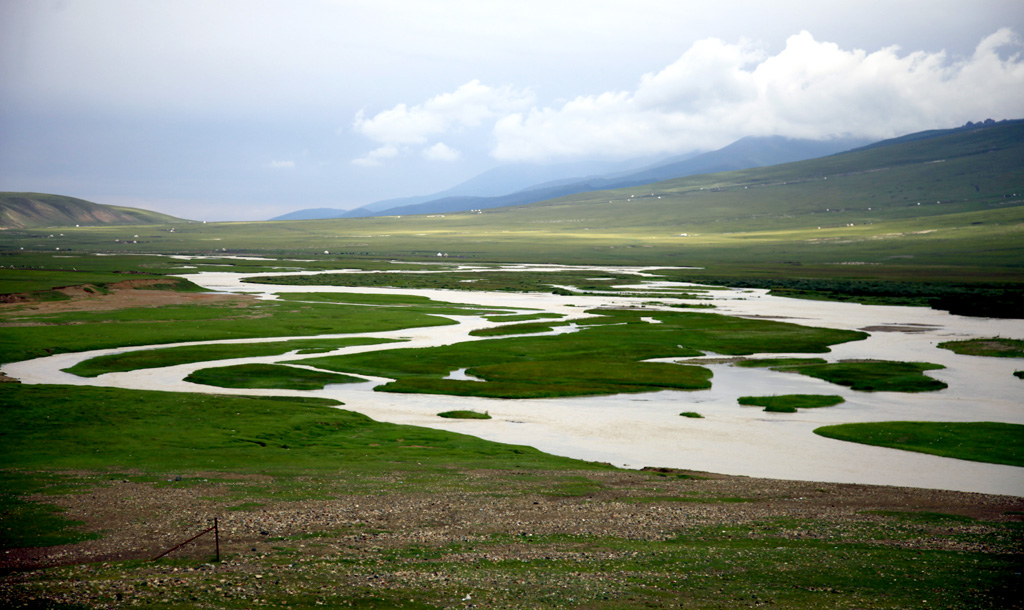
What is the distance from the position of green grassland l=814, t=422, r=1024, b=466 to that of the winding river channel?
792 millimetres

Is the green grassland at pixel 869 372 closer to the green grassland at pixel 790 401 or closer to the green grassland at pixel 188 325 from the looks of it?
the green grassland at pixel 790 401

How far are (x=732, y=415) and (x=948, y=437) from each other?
9.53 meters

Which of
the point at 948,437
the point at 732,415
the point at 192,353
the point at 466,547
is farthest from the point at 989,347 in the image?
the point at 192,353

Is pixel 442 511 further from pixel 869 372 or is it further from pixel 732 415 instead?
pixel 869 372

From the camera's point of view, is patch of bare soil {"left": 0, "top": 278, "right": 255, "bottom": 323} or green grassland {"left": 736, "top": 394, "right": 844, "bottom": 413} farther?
patch of bare soil {"left": 0, "top": 278, "right": 255, "bottom": 323}

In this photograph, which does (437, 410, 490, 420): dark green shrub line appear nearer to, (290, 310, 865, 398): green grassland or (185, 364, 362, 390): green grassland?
(290, 310, 865, 398): green grassland

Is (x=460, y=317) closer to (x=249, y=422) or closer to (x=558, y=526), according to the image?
(x=249, y=422)

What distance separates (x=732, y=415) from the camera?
39.2 metres

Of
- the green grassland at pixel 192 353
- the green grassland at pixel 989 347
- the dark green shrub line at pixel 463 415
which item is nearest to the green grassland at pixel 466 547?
the dark green shrub line at pixel 463 415

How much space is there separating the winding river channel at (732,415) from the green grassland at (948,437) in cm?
79

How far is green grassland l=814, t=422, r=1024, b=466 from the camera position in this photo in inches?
1235

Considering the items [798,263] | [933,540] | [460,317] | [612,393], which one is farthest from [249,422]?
[798,263]

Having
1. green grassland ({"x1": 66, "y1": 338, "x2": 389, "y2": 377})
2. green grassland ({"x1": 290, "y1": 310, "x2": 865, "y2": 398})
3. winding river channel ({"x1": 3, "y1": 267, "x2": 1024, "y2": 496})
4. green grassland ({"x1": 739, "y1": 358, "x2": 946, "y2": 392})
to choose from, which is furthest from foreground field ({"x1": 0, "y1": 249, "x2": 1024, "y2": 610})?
green grassland ({"x1": 739, "y1": 358, "x2": 946, "y2": 392})

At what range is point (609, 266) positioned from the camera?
172 meters
